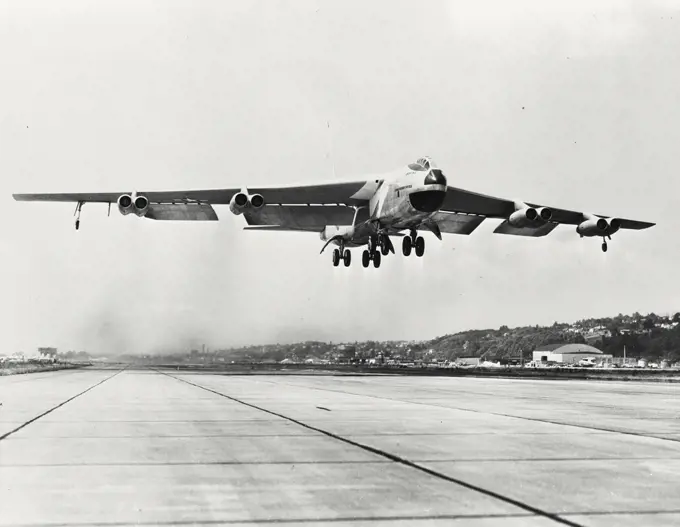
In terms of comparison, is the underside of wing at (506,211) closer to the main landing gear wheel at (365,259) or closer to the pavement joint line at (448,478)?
the main landing gear wheel at (365,259)

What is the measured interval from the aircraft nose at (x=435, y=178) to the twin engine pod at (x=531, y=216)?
6687 mm

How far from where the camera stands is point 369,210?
1284 inches

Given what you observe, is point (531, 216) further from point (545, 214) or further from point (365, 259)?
point (365, 259)

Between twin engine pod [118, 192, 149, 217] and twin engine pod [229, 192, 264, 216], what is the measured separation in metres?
3.47

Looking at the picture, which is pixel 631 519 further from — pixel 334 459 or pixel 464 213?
pixel 464 213

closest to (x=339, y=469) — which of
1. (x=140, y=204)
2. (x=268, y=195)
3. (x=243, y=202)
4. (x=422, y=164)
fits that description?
(x=422, y=164)

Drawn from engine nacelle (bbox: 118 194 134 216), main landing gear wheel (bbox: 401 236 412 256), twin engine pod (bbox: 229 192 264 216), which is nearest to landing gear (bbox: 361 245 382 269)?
main landing gear wheel (bbox: 401 236 412 256)

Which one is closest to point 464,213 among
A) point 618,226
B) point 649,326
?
point 618,226

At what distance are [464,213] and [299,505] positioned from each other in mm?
31023

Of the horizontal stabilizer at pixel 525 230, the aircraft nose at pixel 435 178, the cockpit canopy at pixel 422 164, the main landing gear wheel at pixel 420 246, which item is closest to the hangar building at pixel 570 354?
the horizontal stabilizer at pixel 525 230

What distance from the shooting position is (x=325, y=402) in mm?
18547

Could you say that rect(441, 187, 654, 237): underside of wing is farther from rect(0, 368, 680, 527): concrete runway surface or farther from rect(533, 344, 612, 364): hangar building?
rect(533, 344, 612, 364): hangar building

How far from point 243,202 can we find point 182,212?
18.5 feet

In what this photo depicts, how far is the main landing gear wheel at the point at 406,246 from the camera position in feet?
106
